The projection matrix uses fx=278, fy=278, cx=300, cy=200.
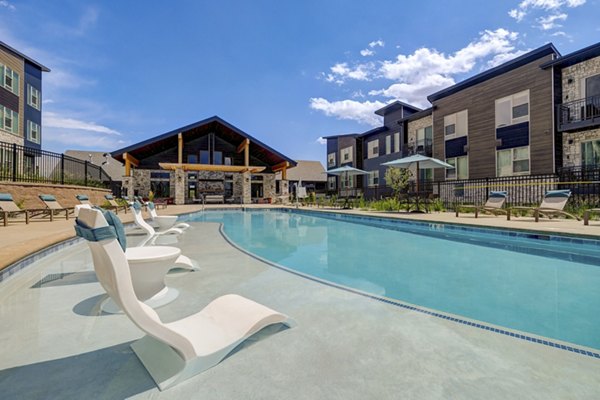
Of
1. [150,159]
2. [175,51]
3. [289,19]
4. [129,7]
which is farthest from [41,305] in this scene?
[150,159]

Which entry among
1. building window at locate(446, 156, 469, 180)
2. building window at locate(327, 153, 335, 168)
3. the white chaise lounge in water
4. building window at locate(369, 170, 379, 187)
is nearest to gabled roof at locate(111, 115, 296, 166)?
building window at locate(369, 170, 379, 187)

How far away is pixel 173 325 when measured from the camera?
2.01 m

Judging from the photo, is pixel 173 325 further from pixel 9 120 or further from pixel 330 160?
pixel 330 160

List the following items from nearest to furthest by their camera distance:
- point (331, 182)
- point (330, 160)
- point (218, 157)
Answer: point (218, 157) → point (330, 160) → point (331, 182)

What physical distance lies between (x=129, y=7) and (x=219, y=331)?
1269cm

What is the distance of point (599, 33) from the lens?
39.7 ft

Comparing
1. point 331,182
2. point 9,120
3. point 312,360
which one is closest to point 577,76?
point 312,360

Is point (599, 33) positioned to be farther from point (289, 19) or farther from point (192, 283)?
point (192, 283)

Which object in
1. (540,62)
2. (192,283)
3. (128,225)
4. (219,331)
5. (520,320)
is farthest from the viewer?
(540,62)

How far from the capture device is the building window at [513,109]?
14.7 m

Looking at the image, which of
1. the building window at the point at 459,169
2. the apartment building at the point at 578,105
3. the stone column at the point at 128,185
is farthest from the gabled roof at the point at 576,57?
the stone column at the point at 128,185

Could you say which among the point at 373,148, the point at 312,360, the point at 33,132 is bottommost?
the point at 312,360

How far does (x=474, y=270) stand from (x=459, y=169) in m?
15.8

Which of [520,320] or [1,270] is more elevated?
[1,270]
